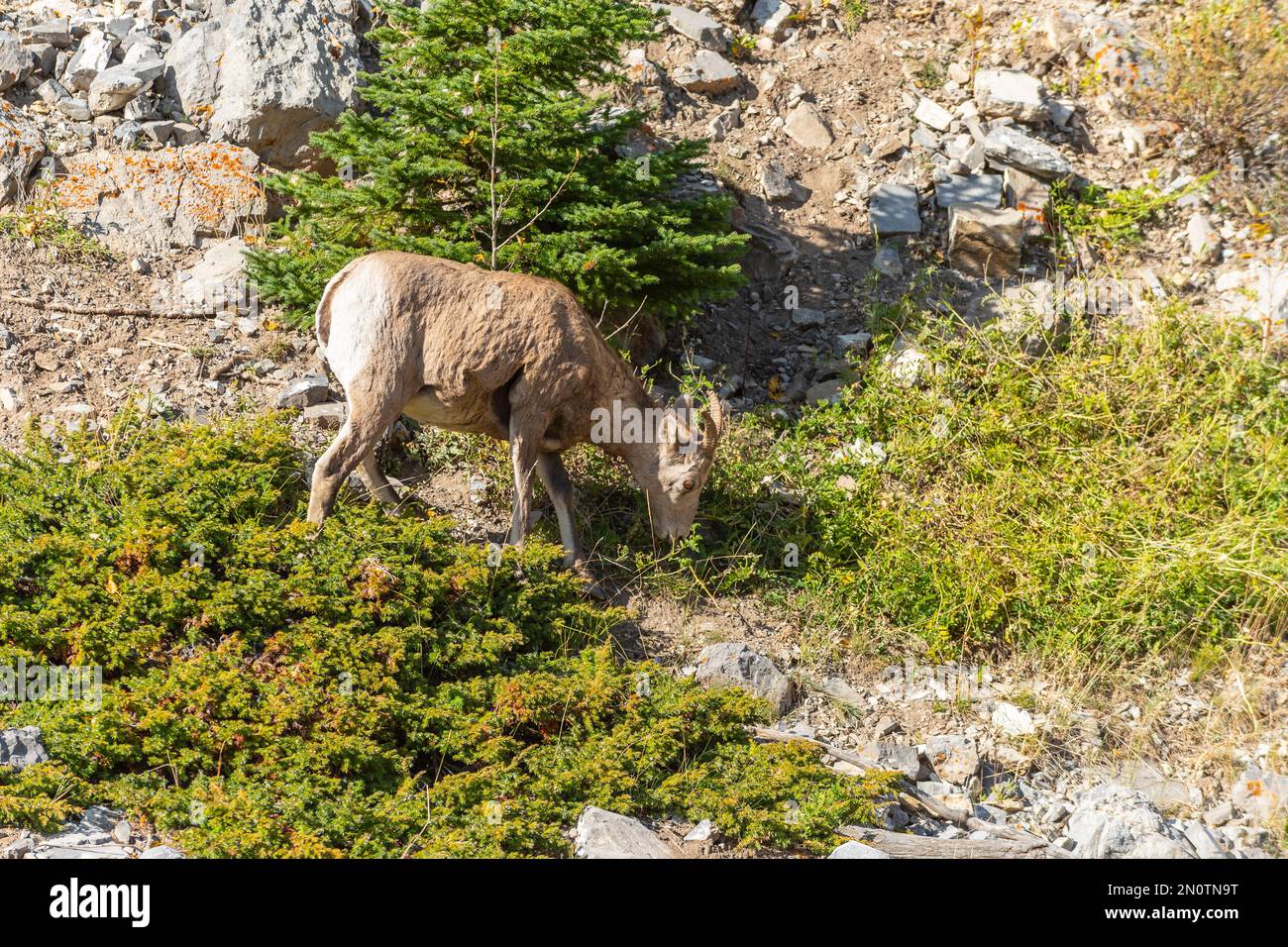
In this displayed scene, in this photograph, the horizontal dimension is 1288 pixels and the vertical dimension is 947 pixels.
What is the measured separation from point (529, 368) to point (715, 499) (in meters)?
2.39

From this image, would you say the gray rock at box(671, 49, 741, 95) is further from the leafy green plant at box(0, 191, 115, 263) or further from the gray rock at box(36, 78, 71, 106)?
the leafy green plant at box(0, 191, 115, 263)

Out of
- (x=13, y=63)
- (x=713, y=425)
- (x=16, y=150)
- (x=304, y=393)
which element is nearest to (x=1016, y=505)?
(x=713, y=425)

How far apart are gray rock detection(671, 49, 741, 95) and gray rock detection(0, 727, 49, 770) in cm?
1055

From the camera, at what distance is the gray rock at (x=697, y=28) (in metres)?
15.0

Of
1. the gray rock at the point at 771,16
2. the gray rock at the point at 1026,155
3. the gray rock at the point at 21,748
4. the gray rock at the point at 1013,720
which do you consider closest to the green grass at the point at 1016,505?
the gray rock at the point at 1013,720

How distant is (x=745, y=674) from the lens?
8828 millimetres

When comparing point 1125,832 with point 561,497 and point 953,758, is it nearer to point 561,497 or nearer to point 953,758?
point 953,758

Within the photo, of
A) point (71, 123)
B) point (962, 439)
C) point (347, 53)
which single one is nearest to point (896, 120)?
point (962, 439)

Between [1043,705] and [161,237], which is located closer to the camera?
[1043,705]

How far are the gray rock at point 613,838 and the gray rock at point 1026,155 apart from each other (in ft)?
31.2

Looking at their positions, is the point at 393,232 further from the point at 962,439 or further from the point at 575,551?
the point at 962,439

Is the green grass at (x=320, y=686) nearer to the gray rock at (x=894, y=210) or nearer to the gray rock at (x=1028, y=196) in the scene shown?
the gray rock at (x=894, y=210)

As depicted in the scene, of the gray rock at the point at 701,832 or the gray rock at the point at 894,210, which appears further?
the gray rock at the point at 894,210

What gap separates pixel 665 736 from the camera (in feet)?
24.7
